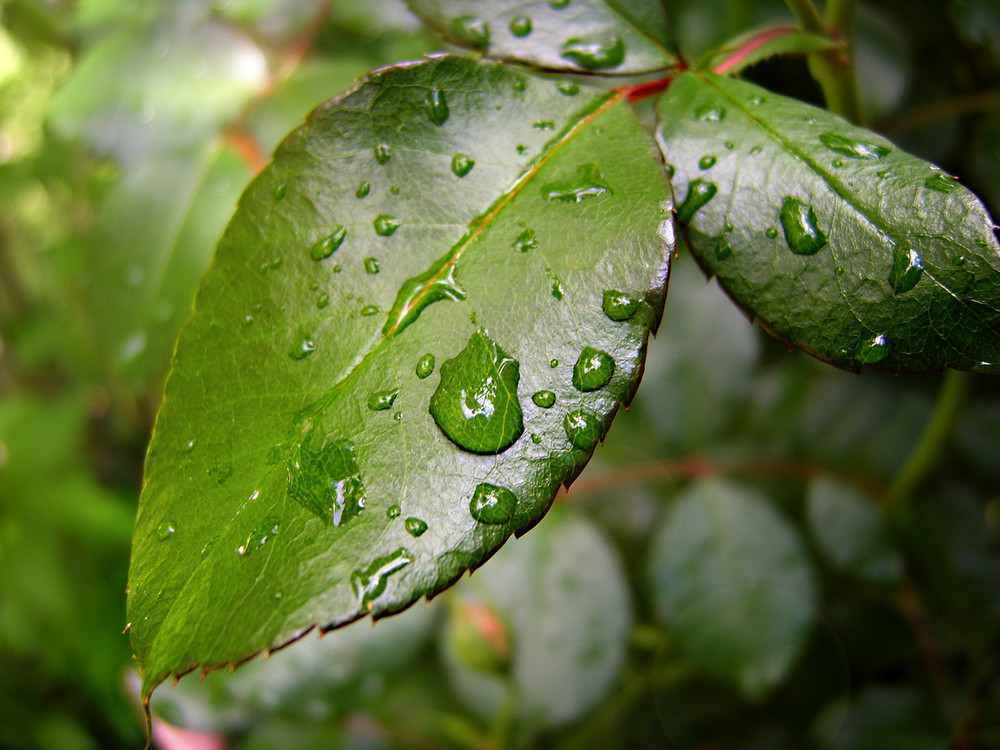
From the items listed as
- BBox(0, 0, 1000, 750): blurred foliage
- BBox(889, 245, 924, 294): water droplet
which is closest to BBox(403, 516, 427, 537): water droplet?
BBox(889, 245, 924, 294): water droplet

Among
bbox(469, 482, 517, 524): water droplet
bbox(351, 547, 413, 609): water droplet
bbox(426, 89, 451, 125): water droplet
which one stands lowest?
bbox(351, 547, 413, 609): water droplet

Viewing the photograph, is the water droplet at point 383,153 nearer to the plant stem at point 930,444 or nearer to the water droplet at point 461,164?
the water droplet at point 461,164

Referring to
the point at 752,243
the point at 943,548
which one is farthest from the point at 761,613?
the point at 752,243

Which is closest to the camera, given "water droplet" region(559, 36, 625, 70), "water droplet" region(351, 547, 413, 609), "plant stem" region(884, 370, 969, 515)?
"water droplet" region(351, 547, 413, 609)

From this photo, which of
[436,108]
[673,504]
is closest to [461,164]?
[436,108]

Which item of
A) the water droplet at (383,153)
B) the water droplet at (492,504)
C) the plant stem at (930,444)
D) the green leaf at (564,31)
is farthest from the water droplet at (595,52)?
Result: the plant stem at (930,444)

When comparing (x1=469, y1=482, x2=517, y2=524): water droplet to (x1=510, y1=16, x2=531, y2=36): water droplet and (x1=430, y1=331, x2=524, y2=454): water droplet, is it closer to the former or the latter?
(x1=430, y1=331, x2=524, y2=454): water droplet
